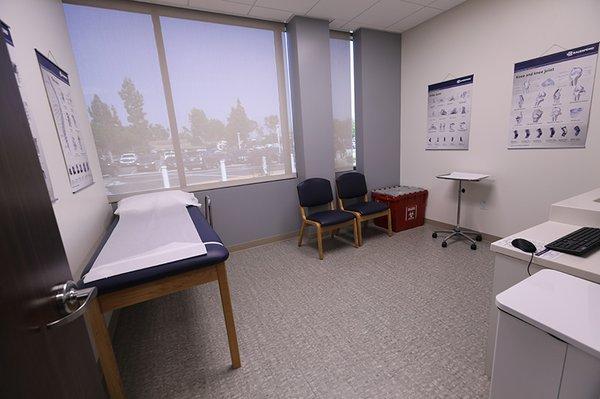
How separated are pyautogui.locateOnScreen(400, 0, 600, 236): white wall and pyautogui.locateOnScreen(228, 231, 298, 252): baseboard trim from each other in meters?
2.05

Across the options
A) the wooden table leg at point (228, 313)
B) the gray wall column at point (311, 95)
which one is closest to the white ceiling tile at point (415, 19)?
the gray wall column at point (311, 95)

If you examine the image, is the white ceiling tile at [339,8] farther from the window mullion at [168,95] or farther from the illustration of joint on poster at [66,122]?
the illustration of joint on poster at [66,122]

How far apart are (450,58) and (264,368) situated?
3743 millimetres

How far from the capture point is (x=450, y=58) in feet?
10.4

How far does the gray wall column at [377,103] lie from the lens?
352 cm

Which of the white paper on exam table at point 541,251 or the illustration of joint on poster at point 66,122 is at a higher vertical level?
the illustration of joint on poster at point 66,122

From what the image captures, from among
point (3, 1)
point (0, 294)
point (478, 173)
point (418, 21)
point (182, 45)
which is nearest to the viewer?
point (0, 294)

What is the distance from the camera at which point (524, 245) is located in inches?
45.9

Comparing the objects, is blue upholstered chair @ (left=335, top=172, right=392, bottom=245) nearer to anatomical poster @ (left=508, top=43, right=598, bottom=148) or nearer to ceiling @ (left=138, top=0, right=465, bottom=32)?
anatomical poster @ (left=508, top=43, right=598, bottom=148)

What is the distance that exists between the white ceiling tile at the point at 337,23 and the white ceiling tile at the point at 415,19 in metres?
0.68

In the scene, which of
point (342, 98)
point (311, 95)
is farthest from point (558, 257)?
point (342, 98)

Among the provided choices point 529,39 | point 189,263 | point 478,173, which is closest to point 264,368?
point 189,263

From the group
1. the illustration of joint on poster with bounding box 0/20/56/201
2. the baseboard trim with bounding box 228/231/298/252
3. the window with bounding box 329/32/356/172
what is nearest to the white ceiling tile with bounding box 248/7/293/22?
the window with bounding box 329/32/356/172

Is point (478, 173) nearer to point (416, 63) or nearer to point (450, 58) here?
point (450, 58)
